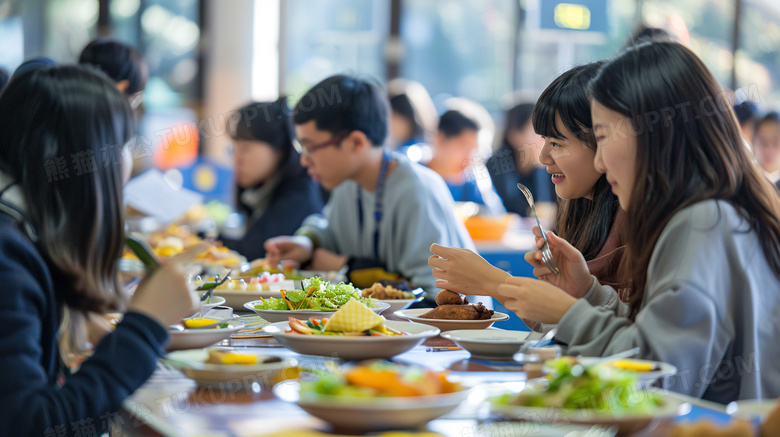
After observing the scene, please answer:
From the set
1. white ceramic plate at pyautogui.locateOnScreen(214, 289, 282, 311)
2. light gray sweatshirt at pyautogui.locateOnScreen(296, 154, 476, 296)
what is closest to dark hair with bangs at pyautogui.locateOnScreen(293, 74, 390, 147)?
light gray sweatshirt at pyautogui.locateOnScreen(296, 154, 476, 296)

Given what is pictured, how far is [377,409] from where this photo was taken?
0.81 meters

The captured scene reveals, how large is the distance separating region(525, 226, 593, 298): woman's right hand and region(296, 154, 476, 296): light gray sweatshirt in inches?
34.5

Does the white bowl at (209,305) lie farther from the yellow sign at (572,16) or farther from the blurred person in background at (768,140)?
the yellow sign at (572,16)

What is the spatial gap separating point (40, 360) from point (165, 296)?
0.66ft

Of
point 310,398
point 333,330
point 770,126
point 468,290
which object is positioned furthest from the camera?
point 770,126

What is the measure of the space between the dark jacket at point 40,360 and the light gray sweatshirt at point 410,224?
1.43 meters

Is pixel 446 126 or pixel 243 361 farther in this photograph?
pixel 446 126

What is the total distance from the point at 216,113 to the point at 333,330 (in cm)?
593

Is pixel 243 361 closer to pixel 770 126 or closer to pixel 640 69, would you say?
pixel 640 69

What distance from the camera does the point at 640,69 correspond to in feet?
4.48

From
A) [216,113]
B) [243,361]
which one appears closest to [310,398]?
[243,361]

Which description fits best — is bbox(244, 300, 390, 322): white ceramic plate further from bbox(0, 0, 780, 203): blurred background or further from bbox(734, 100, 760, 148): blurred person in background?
bbox(0, 0, 780, 203): blurred background

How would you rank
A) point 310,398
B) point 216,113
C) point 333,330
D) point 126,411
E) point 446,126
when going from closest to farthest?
1. point 310,398
2. point 126,411
3. point 333,330
4. point 446,126
5. point 216,113

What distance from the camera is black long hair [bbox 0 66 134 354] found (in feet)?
3.66
